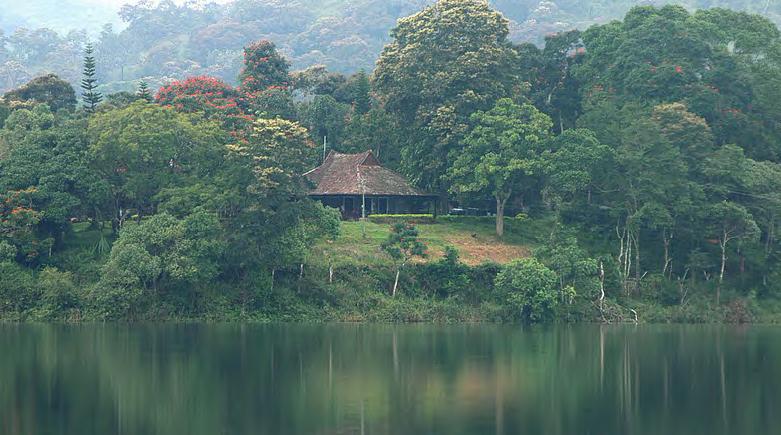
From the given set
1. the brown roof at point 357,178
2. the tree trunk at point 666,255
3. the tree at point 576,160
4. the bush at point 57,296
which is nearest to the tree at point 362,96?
the brown roof at point 357,178

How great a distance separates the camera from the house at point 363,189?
7244 centimetres

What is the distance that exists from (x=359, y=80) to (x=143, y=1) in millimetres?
125817

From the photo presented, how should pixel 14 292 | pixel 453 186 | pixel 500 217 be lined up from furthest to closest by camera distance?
pixel 500 217, pixel 453 186, pixel 14 292

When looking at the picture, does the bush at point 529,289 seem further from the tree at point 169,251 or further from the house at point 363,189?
the tree at point 169,251

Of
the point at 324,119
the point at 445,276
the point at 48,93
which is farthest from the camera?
the point at 324,119

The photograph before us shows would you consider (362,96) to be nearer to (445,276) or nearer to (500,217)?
(500,217)

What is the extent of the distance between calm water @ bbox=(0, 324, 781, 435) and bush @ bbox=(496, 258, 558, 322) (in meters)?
3.97

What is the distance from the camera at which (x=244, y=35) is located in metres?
184

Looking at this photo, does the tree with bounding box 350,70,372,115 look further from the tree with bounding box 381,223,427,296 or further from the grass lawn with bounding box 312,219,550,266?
the tree with bounding box 381,223,427,296

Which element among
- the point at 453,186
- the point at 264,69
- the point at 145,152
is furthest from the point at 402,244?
the point at 264,69

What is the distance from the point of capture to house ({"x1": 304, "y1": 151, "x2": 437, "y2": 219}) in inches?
2852

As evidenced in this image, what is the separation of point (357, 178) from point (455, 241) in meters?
9.29

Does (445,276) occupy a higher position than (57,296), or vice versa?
(445,276)

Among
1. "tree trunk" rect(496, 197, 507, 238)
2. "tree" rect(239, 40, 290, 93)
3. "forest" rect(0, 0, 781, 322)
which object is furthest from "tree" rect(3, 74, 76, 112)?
"tree trunk" rect(496, 197, 507, 238)
